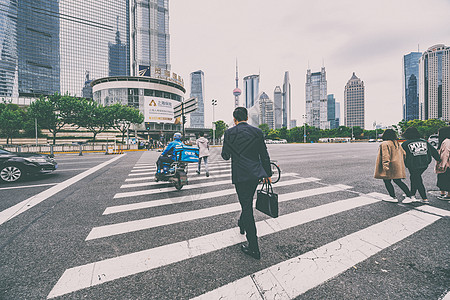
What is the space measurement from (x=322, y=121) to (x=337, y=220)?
641 ft

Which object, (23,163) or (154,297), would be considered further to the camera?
(23,163)

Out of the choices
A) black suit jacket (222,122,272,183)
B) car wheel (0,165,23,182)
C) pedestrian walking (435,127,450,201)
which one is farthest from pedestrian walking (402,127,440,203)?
car wheel (0,165,23,182)

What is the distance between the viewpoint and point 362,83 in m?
155

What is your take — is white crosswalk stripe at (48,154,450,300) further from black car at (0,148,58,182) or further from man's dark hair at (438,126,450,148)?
black car at (0,148,58,182)

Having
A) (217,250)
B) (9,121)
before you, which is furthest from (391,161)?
(9,121)

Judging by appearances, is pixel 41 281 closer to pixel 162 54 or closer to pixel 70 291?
pixel 70 291

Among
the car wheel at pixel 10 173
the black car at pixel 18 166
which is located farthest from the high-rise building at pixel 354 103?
the car wheel at pixel 10 173

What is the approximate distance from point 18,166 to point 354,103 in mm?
191013

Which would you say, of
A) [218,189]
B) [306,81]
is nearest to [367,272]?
[218,189]

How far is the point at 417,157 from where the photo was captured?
4652 millimetres

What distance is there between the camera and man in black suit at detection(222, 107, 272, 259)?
2.62 metres

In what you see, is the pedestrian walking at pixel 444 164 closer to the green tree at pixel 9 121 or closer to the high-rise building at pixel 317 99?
the green tree at pixel 9 121

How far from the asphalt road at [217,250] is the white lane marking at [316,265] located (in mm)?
13

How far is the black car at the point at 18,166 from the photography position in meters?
7.09
